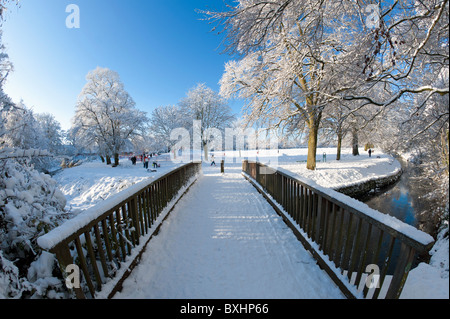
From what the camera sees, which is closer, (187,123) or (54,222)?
(54,222)

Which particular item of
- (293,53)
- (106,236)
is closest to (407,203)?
(293,53)

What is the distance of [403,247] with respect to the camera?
1.44m

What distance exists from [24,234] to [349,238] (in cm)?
373

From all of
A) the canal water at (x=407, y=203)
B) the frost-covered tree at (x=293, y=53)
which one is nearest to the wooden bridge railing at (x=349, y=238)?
the frost-covered tree at (x=293, y=53)

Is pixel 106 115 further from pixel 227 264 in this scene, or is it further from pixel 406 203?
pixel 406 203

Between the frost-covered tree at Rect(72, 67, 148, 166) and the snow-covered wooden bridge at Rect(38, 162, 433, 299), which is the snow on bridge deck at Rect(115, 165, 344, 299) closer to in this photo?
the snow-covered wooden bridge at Rect(38, 162, 433, 299)

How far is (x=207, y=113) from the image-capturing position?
24938mm

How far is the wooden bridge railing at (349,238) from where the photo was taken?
4.82ft

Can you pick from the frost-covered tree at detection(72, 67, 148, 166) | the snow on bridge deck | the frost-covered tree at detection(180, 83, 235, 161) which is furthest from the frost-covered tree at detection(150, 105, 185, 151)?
the snow on bridge deck
